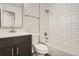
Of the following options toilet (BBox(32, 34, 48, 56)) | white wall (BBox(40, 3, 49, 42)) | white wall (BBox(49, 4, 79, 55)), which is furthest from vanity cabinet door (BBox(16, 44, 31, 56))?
white wall (BBox(49, 4, 79, 55))

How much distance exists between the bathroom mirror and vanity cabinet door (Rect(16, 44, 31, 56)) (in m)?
0.43

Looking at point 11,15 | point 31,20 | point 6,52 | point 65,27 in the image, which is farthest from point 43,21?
point 6,52

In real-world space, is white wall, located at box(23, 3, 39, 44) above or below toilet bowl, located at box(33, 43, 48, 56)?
above

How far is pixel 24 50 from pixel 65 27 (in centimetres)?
112

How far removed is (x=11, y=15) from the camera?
147 centimetres

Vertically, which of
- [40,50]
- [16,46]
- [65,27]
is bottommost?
[40,50]

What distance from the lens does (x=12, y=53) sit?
52.6 inches

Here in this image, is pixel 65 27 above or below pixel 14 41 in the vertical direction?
above

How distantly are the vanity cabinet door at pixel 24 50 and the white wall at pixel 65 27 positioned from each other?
0.62 metres

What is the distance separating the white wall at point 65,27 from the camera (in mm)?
1777

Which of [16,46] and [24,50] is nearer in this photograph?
[16,46]

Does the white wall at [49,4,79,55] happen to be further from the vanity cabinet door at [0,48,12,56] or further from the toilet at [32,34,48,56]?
the vanity cabinet door at [0,48,12,56]

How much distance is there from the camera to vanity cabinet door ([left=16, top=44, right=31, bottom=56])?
1.44 metres

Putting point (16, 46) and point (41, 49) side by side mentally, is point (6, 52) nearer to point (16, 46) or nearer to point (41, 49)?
point (16, 46)
